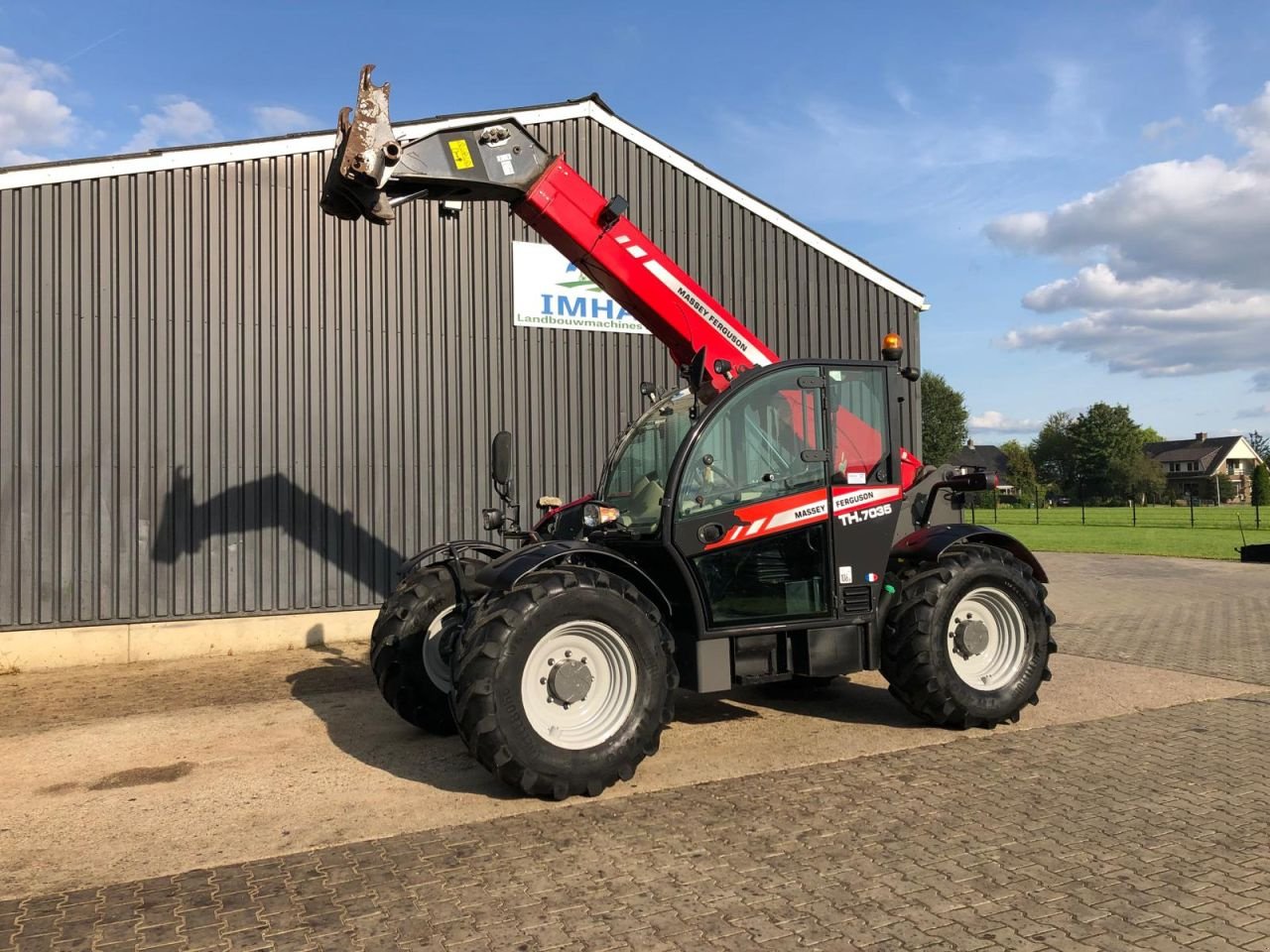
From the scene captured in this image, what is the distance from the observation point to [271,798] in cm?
518

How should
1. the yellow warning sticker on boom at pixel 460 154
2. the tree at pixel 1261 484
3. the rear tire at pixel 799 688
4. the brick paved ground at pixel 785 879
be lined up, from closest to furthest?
the brick paved ground at pixel 785 879, the yellow warning sticker on boom at pixel 460 154, the rear tire at pixel 799 688, the tree at pixel 1261 484

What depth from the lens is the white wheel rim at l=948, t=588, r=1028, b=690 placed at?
20.8ft

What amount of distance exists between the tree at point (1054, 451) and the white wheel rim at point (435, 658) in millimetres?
100895

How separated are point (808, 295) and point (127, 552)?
29.4 ft

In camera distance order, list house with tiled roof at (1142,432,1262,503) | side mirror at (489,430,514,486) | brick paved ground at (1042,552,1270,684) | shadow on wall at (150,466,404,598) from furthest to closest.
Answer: house with tiled roof at (1142,432,1262,503), shadow on wall at (150,466,404,598), brick paved ground at (1042,552,1270,684), side mirror at (489,430,514,486)

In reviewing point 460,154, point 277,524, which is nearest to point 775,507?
point 460,154

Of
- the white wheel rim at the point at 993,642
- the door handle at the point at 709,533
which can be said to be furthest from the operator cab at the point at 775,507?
the white wheel rim at the point at 993,642

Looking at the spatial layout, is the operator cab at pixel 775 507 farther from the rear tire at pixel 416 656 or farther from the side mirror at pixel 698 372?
the rear tire at pixel 416 656

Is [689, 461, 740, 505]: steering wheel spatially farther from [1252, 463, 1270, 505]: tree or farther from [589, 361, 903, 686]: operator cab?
[1252, 463, 1270, 505]: tree

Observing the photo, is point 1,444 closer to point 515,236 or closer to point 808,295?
point 515,236

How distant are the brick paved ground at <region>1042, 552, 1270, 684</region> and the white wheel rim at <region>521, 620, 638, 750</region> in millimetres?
5807

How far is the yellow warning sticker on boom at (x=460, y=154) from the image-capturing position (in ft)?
20.1

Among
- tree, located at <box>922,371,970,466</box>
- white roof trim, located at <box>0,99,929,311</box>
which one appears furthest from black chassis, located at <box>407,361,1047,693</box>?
tree, located at <box>922,371,970,466</box>

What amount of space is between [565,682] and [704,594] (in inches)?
41.4
